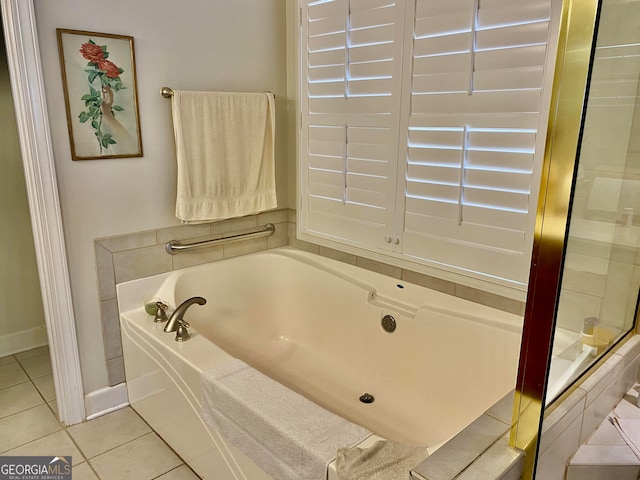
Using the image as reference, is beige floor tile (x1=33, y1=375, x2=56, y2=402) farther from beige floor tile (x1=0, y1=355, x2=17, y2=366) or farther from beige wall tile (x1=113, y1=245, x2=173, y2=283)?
beige wall tile (x1=113, y1=245, x2=173, y2=283)

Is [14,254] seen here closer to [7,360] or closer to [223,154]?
[7,360]

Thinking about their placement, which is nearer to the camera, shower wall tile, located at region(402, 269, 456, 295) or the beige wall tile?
shower wall tile, located at region(402, 269, 456, 295)

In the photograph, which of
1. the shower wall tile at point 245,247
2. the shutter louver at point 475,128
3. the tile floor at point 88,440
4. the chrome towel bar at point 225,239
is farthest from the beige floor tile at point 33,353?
the shutter louver at point 475,128

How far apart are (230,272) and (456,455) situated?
178cm

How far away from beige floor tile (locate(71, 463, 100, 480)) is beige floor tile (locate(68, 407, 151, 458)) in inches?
2.6

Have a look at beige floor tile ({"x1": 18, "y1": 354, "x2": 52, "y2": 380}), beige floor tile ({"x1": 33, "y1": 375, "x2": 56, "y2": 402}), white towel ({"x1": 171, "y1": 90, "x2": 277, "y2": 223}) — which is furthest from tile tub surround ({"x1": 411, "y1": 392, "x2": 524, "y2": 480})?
beige floor tile ({"x1": 18, "y1": 354, "x2": 52, "y2": 380})

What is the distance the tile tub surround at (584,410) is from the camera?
1.18 metres

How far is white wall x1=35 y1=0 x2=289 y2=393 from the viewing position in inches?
80.7

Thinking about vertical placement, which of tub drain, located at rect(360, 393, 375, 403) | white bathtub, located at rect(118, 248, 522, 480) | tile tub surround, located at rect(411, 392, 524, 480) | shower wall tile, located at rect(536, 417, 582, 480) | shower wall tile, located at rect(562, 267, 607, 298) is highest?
shower wall tile, located at rect(562, 267, 607, 298)

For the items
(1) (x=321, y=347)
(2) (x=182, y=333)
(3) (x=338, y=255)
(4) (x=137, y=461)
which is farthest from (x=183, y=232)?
(4) (x=137, y=461)

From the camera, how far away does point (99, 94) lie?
212 centimetres

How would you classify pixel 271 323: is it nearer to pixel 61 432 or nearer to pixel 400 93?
pixel 61 432

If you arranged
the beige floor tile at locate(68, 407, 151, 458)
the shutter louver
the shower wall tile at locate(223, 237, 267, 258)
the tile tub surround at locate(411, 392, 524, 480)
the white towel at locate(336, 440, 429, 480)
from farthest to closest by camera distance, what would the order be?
the shower wall tile at locate(223, 237, 267, 258), the beige floor tile at locate(68, 407, 151, 458), the shutter louver, the white towel at locate(336, 440, 429, 480), the tile tub surround at locate(411, 392, 524, 480)

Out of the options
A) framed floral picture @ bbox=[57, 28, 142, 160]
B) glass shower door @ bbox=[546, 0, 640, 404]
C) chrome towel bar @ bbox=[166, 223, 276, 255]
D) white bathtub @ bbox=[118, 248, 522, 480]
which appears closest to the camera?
glass shower door @ bbox=[546, 0, 640, 404]
